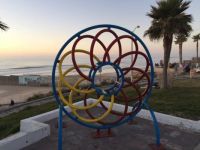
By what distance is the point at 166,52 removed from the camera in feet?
56.7

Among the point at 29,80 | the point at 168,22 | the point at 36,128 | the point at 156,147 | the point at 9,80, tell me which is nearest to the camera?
the point at 156,147

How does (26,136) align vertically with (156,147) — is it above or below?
above

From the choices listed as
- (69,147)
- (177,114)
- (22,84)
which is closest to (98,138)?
(69,147)

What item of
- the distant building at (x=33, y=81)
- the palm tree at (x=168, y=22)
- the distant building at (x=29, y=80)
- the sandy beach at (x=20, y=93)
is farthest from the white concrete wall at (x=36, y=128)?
the distant building at (x=29, y=80)

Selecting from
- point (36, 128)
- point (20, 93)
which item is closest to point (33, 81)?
point (20, 93)

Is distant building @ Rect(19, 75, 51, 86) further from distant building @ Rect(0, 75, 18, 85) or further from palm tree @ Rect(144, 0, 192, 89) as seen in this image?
palm tree @ Rect(144, 0, 192, 89)

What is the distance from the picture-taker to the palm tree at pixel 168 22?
16.2 m

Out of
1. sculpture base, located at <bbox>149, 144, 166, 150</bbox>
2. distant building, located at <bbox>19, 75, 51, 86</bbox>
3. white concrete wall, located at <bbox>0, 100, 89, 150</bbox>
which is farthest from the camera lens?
distant building, located at <bbox>19, 75, 51, 86</bbox>

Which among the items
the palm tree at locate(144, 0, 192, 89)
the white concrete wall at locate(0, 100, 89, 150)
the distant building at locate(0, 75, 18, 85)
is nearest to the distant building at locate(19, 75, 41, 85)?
the distant building at locate(0, 75, 18, 85)

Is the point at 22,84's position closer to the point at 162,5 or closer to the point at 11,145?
the point at 162,5

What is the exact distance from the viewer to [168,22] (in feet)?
52.9

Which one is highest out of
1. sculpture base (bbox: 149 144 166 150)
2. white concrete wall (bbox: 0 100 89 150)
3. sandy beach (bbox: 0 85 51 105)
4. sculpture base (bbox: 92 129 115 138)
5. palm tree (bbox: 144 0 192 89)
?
palm tree (bbox: 144 0 192 89)

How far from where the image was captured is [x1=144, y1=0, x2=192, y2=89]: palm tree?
1616cm

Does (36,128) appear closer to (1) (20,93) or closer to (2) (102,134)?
(2) (102,134)
